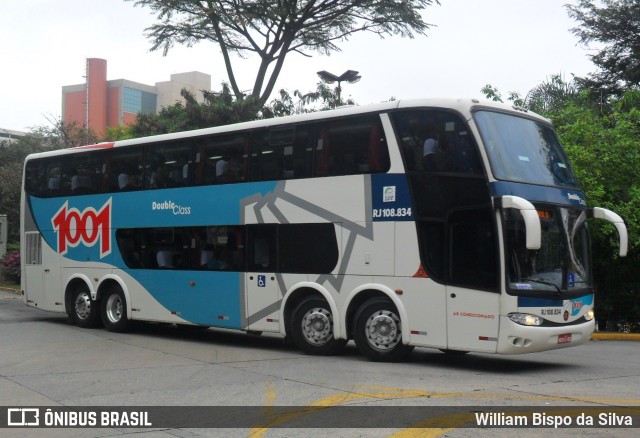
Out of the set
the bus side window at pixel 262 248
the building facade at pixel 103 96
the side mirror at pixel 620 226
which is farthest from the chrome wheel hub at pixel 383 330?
the building facade at pixel 103 96

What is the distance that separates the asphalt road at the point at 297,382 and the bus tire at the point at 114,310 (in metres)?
1.39

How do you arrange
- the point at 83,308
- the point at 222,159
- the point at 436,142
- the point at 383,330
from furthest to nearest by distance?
the point at 83,308, the point at 222,159, the point at 383,330, the point at 436,142

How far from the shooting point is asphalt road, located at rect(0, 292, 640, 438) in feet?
27.0

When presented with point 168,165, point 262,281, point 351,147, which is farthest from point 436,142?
point 168,165

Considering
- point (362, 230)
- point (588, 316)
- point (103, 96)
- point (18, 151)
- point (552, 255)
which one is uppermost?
point (103, 96)

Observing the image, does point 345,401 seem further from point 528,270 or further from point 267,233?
point 267,233

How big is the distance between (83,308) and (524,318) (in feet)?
35.8

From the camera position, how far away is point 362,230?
13531 mm

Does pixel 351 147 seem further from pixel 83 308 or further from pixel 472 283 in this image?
pixel 83 308

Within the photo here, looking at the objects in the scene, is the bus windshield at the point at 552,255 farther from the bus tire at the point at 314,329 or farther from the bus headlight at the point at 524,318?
the bus tire at the point at 314,329

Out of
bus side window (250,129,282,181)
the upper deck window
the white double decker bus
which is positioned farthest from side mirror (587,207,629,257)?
bus side window (250,129,282,181)

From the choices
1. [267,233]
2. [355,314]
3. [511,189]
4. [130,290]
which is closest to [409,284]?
[355,314]

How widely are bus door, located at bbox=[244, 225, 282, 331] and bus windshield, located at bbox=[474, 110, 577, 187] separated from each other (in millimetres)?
4304

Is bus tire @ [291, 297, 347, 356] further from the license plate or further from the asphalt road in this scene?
the license plate
